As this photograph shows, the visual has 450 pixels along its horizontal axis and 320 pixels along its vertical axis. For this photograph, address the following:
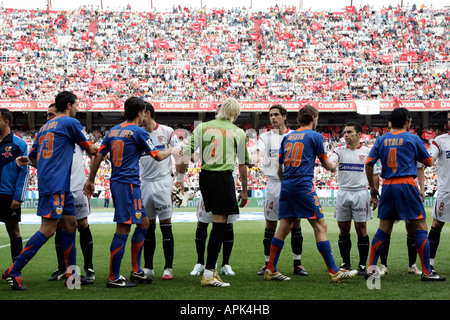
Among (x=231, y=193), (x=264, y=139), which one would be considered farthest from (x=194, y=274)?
(x=264, y=139)

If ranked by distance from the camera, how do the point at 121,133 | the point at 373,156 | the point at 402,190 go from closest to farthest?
the point at 121,133, the point at 402,190, the point at 373,156

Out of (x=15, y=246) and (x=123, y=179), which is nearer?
(x=123, y=179)

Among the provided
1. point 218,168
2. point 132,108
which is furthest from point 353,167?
point 132,108

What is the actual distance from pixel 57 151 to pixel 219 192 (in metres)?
2.09

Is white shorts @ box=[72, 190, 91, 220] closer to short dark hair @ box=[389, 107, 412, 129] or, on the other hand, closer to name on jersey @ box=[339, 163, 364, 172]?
name on jersey @ box=[339, 163, 364, 172]

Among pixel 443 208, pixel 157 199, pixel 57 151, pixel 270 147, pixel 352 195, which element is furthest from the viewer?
pixel 270 147

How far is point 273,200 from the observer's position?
8.26 m

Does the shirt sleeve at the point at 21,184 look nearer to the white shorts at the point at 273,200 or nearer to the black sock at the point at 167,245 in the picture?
the black sock at the point at 167,245

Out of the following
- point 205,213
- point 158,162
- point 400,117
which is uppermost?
point 400,117

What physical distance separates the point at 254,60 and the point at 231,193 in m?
40.4

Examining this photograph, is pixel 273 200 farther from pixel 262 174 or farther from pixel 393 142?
pixel 262 174

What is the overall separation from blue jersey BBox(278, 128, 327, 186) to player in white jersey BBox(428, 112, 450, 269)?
221cm
